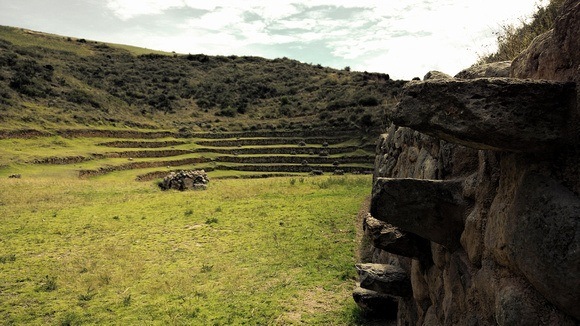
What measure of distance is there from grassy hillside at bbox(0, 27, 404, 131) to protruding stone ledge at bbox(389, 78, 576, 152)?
40.7 meters

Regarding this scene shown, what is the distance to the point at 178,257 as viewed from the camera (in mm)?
11945

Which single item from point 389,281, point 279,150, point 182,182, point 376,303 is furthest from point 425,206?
point 279,150

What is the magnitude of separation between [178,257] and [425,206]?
980 cm

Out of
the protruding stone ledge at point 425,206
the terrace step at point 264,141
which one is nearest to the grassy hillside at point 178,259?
the protruding stone ledge at point 425,206

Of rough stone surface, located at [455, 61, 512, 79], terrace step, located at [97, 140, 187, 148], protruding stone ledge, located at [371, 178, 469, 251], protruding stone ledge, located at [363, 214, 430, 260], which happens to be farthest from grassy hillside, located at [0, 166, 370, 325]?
terrace step, located at [97, 140, 187, 148]

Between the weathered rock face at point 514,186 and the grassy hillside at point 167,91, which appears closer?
the weathered rock face at point 514,186

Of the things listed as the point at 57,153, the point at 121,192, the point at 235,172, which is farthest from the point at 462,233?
the point at 57,153

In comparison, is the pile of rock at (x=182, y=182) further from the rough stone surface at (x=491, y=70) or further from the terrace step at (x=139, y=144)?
the rough stone surface at (x=491, y=70)

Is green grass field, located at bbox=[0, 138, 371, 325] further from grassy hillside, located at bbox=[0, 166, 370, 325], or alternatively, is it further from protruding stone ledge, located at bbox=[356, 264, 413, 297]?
protruding stone ledge, located at bbox=[356, 264, 413, 297]

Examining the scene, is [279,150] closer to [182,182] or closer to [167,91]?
[182,182]

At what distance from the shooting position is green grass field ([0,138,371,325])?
841 cm

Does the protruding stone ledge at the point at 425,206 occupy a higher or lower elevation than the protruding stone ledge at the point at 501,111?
lower

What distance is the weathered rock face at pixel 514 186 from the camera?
226 cm

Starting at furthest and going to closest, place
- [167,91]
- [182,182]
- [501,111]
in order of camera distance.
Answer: [167,91]
[182,182]
[501,111]
